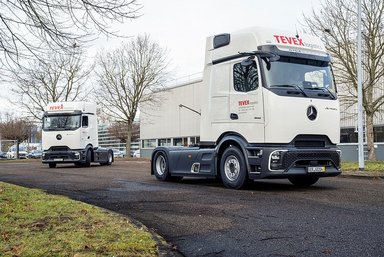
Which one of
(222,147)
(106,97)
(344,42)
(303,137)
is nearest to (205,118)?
(222,147)

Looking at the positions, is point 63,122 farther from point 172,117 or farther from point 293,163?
point 172,117

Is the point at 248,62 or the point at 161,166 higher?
the point at 248,62

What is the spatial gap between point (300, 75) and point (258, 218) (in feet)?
14.9

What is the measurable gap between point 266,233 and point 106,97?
39.1m

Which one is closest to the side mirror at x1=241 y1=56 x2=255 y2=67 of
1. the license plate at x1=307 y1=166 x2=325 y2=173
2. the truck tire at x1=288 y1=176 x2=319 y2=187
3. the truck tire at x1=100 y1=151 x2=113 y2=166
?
the license plate at x1=307 y1=166 x2=325 y2=173

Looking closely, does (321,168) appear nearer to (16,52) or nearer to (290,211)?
(290,211)

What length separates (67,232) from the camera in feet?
17.1

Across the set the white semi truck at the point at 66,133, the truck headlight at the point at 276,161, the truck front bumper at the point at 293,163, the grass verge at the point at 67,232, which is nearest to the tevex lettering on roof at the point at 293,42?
the truck front bumper at the point at 293,163

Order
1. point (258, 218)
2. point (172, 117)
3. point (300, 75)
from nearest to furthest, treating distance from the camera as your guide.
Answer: point (258, 218)
point (300, 75)
point (172, 117)

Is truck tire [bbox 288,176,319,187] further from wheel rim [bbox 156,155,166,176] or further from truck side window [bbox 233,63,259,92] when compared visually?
wheel rim [bbox 156,155,166,176]

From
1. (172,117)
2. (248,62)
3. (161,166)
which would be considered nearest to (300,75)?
(248,62)

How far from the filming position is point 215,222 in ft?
20.2

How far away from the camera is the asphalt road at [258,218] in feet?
15.6

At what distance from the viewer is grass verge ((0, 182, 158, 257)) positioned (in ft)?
14.4
